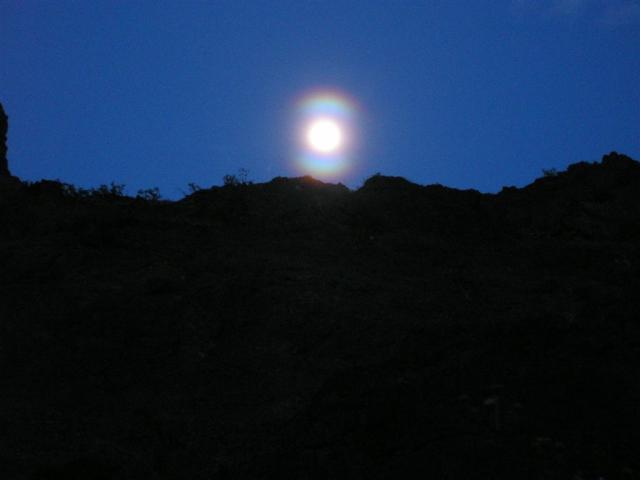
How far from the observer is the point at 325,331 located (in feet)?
42.1

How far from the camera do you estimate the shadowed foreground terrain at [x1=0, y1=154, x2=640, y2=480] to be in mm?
9438

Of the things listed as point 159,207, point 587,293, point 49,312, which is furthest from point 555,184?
point 49,312

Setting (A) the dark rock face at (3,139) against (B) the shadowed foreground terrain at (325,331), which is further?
(A) the dark rock face at (3,139)

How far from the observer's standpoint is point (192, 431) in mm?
10867

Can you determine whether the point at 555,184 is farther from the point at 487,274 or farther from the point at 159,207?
the point at 159,207

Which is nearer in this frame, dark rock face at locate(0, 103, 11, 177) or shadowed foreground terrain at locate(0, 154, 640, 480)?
shadowed foreground terrain at locate(0, 154, 640, 480)

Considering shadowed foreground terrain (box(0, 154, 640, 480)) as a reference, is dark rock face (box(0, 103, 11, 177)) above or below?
above

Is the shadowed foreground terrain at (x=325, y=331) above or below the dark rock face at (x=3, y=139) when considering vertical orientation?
below

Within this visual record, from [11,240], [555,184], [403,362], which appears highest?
[555,184]

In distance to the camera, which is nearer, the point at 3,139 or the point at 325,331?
the point at 325,331

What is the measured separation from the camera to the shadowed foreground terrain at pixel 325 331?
944 centimetres

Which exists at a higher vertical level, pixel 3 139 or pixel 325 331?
pixel 3 139

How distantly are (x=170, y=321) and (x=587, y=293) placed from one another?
655 centimetres

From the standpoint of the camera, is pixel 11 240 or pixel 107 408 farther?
pixel 11 240
